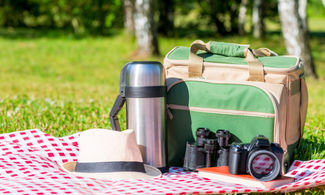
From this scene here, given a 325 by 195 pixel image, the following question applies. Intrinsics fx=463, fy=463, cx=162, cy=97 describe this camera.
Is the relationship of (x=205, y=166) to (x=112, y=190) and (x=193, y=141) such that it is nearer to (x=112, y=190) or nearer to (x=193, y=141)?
(x=193, y=141)

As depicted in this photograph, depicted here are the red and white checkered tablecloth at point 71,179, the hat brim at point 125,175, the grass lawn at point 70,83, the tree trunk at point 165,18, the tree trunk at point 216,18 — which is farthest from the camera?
the tree trunk at point 216,18

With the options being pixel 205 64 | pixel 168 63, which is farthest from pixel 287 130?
pixel 168 63

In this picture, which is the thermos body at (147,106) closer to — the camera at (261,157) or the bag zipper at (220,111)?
the bag zipper at (220,111)

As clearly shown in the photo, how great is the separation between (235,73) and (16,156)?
1.59m

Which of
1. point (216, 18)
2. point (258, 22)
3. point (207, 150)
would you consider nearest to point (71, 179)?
point (207, 150)

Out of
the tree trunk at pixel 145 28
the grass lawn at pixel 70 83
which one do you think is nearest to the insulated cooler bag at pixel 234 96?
the grass lawn at pixel 70 83

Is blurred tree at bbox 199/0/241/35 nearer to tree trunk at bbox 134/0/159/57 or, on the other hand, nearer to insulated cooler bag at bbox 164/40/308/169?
tree trunk at bbox 134/0/159/57

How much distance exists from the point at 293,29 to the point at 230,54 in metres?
5.92

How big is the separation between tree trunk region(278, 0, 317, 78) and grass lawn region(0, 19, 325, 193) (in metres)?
0.69

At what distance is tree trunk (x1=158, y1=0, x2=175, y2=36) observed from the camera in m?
15.6

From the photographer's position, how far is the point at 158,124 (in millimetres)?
2961

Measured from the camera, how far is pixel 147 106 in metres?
2.92

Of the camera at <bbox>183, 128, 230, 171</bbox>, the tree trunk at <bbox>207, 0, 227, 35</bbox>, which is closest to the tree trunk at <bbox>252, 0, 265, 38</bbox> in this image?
the tree trunk at <bbox>207, 0, 227, 35</bbox>

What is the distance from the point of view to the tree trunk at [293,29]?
333 inches
